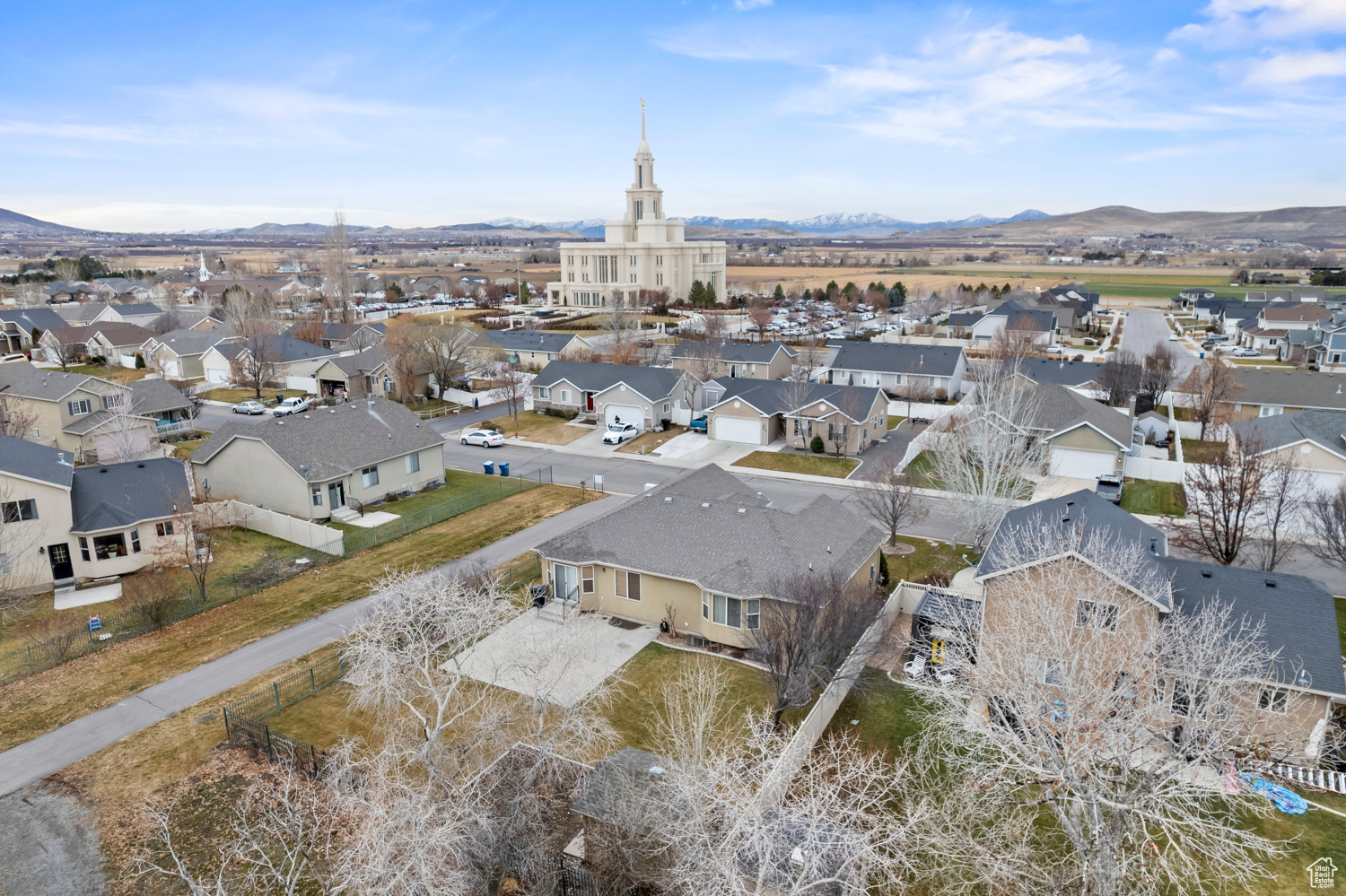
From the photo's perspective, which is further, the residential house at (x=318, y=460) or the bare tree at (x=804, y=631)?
the residential house at (x=318, y=460)

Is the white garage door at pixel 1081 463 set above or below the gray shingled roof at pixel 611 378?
below

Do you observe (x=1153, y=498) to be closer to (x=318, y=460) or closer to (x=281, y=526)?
(x=318, y=460)

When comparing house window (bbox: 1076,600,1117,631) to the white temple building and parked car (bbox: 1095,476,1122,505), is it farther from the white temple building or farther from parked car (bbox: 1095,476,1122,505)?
the white temple building

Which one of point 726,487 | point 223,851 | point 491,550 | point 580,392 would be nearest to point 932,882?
point 223,851

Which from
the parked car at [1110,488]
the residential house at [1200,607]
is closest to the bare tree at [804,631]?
the residential house at [1200,607]

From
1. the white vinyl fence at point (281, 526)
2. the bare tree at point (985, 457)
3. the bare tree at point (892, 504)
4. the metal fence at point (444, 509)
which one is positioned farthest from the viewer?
the metal fence at point (444, 509)

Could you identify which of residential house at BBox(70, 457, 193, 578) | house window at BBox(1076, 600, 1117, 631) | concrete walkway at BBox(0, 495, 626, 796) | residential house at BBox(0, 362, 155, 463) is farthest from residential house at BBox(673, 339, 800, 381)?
house window at BBox(1076, 600, 1117, 631)

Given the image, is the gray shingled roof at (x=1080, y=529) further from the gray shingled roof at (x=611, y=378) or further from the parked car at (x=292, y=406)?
the parked car at (x=292, y=406)
